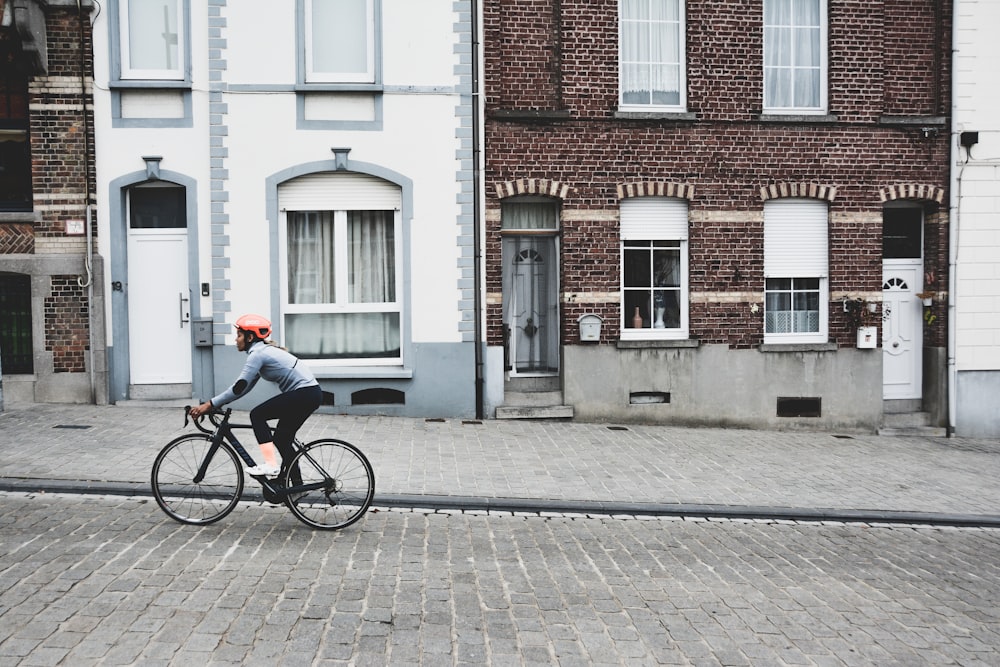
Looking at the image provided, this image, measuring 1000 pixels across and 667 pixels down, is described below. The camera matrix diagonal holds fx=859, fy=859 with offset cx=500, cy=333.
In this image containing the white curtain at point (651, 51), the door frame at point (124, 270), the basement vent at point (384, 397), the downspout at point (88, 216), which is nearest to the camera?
the downspout at point (88, 216)

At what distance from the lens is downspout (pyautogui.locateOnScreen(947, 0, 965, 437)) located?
13.7 metres

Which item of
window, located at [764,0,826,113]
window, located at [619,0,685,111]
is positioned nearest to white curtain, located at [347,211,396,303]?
window, located at [619,0,685,111]

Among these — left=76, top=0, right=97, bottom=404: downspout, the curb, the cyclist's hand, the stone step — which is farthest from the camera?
the stone step

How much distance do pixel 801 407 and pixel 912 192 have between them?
3881mm

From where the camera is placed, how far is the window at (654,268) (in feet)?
43.7

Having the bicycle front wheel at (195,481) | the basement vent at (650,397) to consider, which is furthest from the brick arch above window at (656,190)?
the bicycle front wheel at (195,481)

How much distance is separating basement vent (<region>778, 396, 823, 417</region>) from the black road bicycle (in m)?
8.62

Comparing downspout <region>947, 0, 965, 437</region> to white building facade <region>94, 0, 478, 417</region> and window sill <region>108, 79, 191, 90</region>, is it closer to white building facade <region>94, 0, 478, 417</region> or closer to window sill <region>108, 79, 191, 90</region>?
white building facade <region>94, 0, 478, 417</region>

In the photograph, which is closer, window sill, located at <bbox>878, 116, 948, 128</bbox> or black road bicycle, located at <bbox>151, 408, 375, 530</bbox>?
black road bicycle, located at <bbox>151, 408, 375, 530</bbox>

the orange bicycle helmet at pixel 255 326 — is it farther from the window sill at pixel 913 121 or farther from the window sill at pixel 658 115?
the window sill at pixel 913 121

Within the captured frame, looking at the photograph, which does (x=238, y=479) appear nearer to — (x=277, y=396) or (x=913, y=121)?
(x=277, y=396)

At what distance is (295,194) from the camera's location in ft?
41.6

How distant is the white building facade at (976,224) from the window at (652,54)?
4.50 meters

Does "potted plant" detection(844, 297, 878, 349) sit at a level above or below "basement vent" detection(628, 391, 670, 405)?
above
